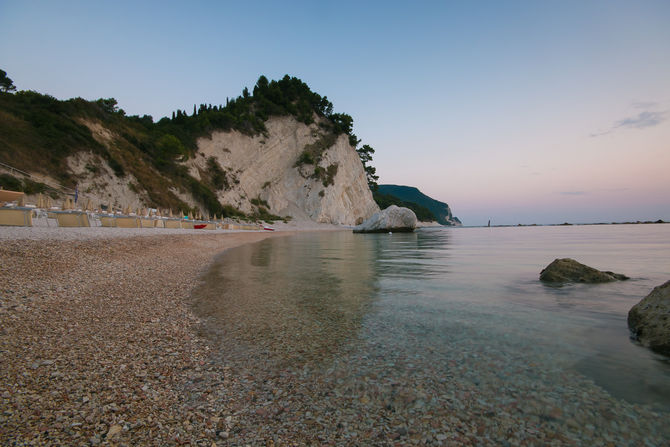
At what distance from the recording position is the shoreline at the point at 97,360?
249 centimetres

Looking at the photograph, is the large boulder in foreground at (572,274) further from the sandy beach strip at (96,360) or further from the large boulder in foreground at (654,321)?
the sandy beach strip at (96,360)

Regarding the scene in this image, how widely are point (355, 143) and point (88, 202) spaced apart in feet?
208

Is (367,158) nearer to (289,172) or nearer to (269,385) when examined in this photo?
(289,172)

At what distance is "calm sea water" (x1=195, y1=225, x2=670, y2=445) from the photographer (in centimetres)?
275

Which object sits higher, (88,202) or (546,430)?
(88,202)

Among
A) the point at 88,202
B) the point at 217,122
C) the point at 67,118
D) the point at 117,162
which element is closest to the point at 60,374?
the point at 88,202

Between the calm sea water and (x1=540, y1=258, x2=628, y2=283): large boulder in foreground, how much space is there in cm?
42

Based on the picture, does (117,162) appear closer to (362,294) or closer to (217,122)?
(217,122)

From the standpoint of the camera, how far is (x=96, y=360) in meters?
3.62

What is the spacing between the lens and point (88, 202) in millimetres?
21562

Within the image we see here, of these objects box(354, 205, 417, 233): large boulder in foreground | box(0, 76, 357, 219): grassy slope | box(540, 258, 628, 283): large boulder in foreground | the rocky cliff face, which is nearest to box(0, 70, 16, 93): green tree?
box(0, 76, 357, 219): grassy slope

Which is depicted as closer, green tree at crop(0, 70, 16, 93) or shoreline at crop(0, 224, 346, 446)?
shoreline at crop(0, 224, 346, 446)

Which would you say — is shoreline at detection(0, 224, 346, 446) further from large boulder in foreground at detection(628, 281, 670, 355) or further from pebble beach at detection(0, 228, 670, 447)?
large boulder in foreground at detection(628, 281, 670, 355)

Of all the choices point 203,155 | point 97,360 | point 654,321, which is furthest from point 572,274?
point 203,155
